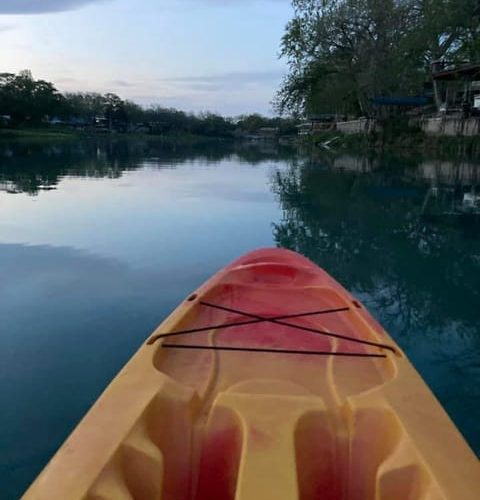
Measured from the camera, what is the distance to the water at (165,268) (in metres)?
3.36

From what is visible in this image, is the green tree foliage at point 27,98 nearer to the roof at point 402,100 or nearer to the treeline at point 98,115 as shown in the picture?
the treeline at point 98,115

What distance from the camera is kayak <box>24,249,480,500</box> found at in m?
1.71

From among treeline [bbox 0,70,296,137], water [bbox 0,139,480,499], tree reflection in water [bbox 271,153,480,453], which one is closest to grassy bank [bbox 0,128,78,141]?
treeline [bbox 0,70,296,137]

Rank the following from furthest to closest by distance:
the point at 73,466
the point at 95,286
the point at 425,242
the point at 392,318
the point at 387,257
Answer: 1. the point at 425,242
2. the point at 387,257
3. the point at 95,286
4. the point at 392,318
5. the point at 73,466

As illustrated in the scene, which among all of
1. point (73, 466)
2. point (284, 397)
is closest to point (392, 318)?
point (284, 397)

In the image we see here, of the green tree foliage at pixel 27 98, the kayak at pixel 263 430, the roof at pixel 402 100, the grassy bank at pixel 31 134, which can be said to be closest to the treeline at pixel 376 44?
the roof at pixel 402 100

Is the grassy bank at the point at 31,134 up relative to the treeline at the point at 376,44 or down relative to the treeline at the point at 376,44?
down

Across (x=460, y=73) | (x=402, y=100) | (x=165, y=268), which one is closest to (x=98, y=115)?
(x=402, y=100)

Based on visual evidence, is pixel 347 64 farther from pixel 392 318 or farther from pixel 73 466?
pixel 73 466

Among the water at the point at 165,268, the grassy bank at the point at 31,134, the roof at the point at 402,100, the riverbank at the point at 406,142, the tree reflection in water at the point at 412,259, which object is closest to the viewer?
the water at the point at 165,268

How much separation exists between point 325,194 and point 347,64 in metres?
24.1

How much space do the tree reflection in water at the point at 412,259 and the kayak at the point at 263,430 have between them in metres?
0.99

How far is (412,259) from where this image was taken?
6.86 metres

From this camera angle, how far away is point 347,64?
111 feet
